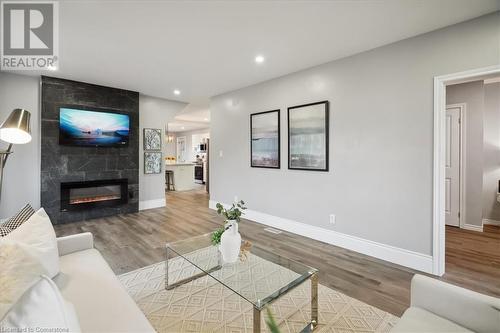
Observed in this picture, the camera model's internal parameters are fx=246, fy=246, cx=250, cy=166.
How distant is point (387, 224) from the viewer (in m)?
2.94

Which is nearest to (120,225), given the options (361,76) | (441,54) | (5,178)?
(5,178)

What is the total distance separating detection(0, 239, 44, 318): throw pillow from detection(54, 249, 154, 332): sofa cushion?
321mm

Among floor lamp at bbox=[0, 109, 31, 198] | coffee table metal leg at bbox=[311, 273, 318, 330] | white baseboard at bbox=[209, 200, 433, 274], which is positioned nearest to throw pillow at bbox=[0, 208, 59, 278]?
floor lamp at bbox=[0, 109, 31, 198]

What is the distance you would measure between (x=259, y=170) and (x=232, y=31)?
246 cm

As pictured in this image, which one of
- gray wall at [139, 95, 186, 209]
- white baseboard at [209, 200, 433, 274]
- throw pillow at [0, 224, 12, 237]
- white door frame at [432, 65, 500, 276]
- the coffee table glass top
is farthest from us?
gray wall at [139, 95, 186, 209]

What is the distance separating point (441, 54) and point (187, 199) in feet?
19.8

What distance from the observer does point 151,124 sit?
566 cm

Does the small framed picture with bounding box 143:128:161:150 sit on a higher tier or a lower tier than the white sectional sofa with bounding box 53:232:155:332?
higher

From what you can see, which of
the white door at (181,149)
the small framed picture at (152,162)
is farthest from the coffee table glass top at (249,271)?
the white door at (181,149)

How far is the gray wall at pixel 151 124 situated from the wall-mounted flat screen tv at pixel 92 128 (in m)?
0.52

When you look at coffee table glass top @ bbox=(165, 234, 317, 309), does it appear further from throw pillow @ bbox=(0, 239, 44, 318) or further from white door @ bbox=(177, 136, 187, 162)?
white door @ bbox=(177, 136, 187, 162)

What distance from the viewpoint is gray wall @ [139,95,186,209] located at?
553 centimetres

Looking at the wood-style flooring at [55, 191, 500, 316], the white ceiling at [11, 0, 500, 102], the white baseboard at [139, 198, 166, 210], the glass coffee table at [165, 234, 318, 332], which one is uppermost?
the white ceiling at [11, 0, 500, 102]

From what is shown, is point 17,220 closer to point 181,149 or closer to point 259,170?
point 259,170
